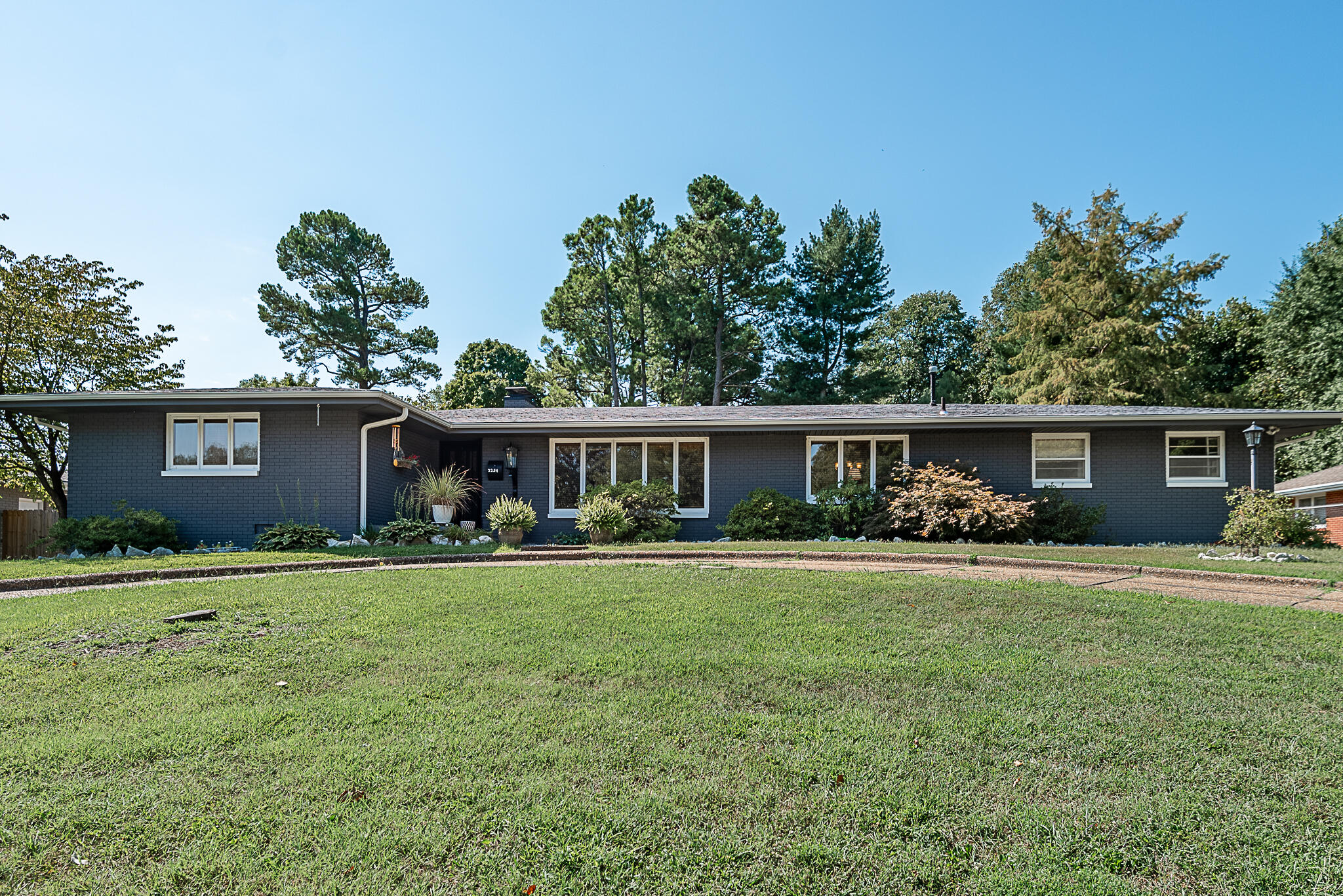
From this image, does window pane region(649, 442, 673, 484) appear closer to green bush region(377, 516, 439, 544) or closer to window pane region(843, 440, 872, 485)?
window pane region(843, 440, 872, 485)

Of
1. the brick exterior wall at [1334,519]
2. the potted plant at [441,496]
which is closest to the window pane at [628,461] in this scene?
the potted plant at [441,496]

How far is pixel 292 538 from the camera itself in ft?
32.5

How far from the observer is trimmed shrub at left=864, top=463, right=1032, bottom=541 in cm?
1081

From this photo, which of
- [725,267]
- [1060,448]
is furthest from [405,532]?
[725,267]

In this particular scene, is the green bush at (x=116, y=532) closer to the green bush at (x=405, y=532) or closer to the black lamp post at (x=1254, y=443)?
the green bush at (x=405, y=532)

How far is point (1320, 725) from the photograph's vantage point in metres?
3.05

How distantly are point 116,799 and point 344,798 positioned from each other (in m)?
0.81

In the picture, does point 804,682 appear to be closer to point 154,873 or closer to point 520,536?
point 154,873

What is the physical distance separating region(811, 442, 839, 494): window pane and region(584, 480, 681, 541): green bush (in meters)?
2.69

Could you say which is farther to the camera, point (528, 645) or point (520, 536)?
point (520, 536)

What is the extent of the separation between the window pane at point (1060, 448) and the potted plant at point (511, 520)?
929 centimetres

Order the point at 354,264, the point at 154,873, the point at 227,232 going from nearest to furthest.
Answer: the point at 154,873, the point at 227,232, the point at 354,264

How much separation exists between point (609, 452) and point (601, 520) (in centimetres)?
235

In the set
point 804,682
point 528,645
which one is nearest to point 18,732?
point 528,645
